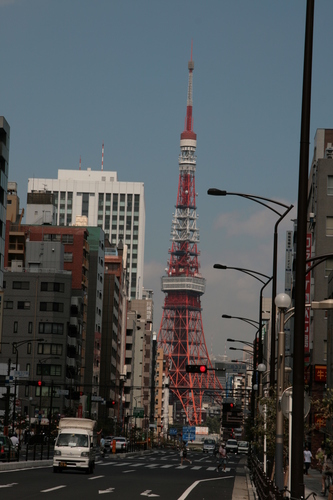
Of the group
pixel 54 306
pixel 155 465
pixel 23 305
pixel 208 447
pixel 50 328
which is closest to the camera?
pixel 155 465

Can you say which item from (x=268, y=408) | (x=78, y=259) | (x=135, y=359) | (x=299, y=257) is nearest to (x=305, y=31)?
(x=299, y=257)

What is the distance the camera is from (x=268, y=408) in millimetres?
37906

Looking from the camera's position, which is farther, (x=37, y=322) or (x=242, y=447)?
(x=242, y=447)

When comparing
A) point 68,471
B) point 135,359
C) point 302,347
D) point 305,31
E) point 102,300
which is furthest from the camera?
point 135,359

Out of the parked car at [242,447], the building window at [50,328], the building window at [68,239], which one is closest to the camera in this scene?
the building window at [50,328]

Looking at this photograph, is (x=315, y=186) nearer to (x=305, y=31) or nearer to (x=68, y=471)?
(x=68, y=471)

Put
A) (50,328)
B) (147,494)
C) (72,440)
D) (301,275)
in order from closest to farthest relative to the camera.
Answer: (301,275)
(147,494)
(72,440)
(50,328)

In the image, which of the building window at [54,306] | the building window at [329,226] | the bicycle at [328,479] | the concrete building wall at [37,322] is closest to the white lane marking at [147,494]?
the bicycle at [328,479]

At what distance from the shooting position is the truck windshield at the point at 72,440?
46.2 meters

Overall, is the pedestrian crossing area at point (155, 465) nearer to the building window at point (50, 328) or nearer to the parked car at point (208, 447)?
the building window at point (50, 328)

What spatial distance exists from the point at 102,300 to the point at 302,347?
133430mm

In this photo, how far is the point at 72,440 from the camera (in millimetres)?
46188

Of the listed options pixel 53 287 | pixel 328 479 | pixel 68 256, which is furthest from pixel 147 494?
pixel 68 256

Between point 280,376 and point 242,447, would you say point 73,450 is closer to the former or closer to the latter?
point 280,376
